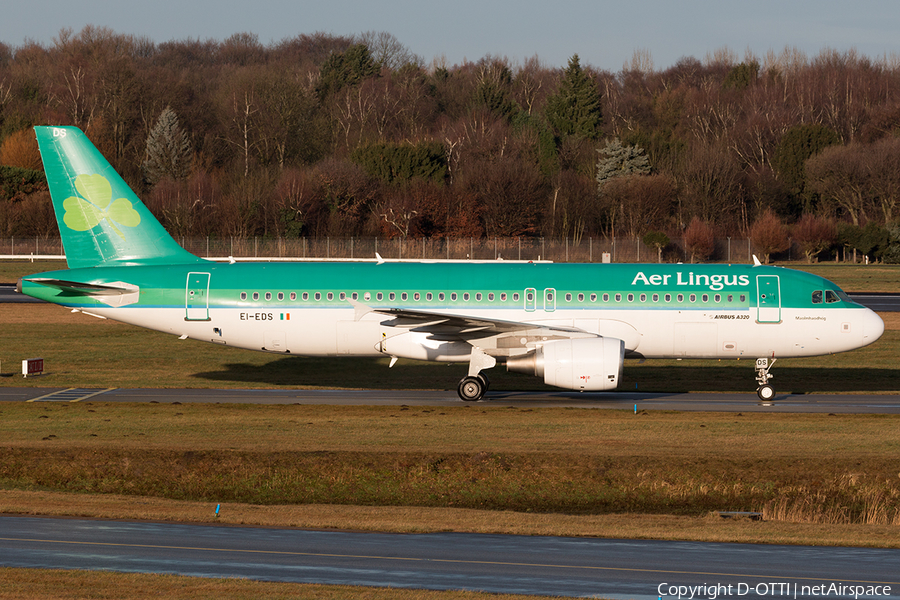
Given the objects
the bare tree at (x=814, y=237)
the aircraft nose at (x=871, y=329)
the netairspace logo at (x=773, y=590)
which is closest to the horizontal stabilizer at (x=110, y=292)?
the netairspace logo at (x=773, y=590)

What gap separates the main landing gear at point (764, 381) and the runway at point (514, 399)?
0.76ft

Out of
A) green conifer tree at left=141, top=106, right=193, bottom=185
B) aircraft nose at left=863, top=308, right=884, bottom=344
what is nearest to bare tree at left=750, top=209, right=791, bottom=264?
green conifer tree at left=141, top=106, right=193, bottom=185

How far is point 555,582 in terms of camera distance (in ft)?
45.8

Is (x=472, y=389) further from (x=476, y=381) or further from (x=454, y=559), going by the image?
(x=454, y=559)

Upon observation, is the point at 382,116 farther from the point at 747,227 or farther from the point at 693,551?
the point at 693,551

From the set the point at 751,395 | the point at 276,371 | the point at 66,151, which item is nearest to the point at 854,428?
the point at 751,395

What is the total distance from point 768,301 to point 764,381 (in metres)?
2.73

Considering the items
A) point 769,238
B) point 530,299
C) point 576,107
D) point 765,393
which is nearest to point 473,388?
point 530,299

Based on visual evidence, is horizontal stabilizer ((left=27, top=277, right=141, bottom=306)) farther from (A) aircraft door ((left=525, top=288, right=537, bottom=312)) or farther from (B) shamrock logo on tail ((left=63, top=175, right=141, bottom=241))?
(A) aircraft door ((left=525, top=288, right=537, bottom=312))

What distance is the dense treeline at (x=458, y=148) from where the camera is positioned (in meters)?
105

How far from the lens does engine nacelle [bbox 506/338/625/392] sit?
92.3 feet

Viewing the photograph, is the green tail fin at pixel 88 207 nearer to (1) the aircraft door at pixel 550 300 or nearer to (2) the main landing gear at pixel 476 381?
(2) the main landing gear at pixel 476 381

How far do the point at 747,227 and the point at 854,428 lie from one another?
9001 centimetres

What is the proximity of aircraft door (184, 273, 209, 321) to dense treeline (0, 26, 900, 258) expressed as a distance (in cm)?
6941
